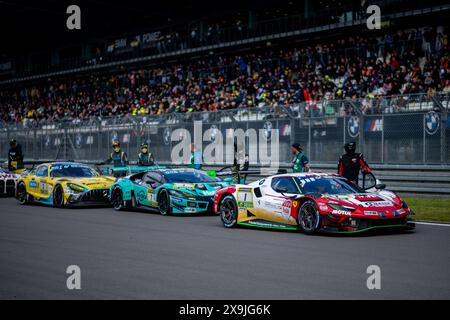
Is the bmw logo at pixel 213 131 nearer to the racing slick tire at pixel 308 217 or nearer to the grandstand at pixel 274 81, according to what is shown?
the grandstand at pixel 274 81

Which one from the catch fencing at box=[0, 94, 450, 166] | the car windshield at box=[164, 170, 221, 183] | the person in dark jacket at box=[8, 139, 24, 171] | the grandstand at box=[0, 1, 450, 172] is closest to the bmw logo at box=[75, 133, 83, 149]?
the grandstand at box=[0, 1, 450, 172]

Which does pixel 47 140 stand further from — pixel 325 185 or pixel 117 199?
pixel 325 185

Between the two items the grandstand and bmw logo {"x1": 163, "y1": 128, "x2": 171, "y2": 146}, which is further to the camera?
bmw logo {"x1": 163, "y1": 128, "x2": 171, "y2": 146}

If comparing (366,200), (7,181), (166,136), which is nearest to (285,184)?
(366,200)

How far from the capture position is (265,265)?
8445 millimetres

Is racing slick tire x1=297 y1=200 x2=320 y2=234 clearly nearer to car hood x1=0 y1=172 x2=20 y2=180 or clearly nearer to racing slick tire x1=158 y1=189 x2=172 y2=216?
racing slick tire x1=158 y1=189 x2=172 y2=216

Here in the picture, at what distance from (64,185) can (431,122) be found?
30.7 feet

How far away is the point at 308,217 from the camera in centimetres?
1180

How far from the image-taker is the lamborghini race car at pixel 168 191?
15.5 meters

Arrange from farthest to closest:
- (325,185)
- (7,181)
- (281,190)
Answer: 1. (7,181)
2. (281,190)
3. (325,185)

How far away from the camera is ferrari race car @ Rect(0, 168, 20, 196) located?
22.7 metres

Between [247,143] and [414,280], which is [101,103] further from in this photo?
[414,280]

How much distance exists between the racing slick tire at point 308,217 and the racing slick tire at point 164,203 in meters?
4.52

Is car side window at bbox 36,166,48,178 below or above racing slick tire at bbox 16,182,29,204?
above
